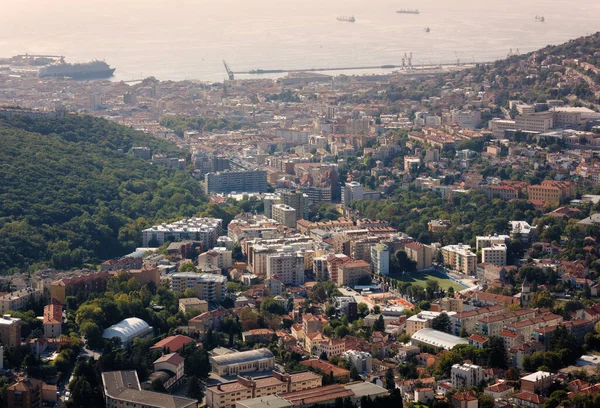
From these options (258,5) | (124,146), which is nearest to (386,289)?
(124,146)

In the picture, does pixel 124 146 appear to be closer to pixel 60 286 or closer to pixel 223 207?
pixel 223 207

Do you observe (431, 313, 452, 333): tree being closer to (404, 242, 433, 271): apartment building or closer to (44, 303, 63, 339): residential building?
(404, 242, 433, 271): apartment building

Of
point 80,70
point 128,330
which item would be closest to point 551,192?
point 128,330

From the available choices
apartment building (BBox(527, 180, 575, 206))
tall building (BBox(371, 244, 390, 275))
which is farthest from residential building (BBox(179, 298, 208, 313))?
apartment building (BBox(527, 180, 575, 206))

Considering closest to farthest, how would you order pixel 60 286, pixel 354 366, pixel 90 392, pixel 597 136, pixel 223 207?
1. pixel 90 392
2. pixel 354 366
3. pixel 60 286
4. pixel 223 207
5. pixel 597 136

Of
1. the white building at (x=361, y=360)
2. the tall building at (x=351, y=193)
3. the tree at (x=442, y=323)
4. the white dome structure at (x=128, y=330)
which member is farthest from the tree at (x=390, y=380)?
the tall building at (x=351, y=193)

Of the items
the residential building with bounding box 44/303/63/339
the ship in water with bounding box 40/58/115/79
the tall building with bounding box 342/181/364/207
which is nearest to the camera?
the residential building with bounding box 44/303/63/339
